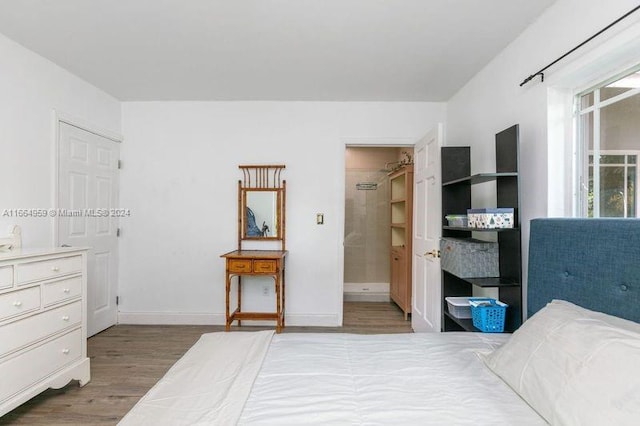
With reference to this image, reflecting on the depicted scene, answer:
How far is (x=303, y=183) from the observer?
12.7 ft

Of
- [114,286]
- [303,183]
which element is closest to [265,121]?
[303,183]

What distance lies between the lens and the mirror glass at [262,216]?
3.86 meters

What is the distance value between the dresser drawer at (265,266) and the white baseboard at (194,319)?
777mm

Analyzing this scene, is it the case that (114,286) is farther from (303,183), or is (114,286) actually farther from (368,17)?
(368,17)

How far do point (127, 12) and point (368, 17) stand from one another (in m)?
1.54

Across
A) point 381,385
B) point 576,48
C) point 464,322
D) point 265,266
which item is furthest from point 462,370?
point 265,266

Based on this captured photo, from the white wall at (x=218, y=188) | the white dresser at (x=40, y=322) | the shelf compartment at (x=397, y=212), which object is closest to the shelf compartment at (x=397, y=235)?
the shelf compartment at (x=397, y=212)

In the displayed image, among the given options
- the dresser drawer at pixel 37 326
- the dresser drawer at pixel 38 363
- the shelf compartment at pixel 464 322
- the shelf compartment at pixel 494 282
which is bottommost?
the dresser drawer at pixel 38 363

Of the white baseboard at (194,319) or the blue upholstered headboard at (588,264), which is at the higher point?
the blue upholstered headboard at (588,264)

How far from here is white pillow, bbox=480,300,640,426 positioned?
896 mm

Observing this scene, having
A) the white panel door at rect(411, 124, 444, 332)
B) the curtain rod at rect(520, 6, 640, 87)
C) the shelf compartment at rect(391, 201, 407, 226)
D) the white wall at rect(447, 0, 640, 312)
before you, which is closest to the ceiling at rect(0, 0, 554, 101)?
the white wall at rect(447, 0, 640, 312)

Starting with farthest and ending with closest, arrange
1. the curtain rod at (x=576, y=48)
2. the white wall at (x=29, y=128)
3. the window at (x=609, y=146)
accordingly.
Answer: the white wall at (x=29, y=128) < the window at (x=609, y=146) < the curtain rod at (x=576, y=48)

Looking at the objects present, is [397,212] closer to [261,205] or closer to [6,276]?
[261,205]

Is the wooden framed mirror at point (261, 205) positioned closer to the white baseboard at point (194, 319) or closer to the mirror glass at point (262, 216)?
the mirror glass at point (262, 216)
